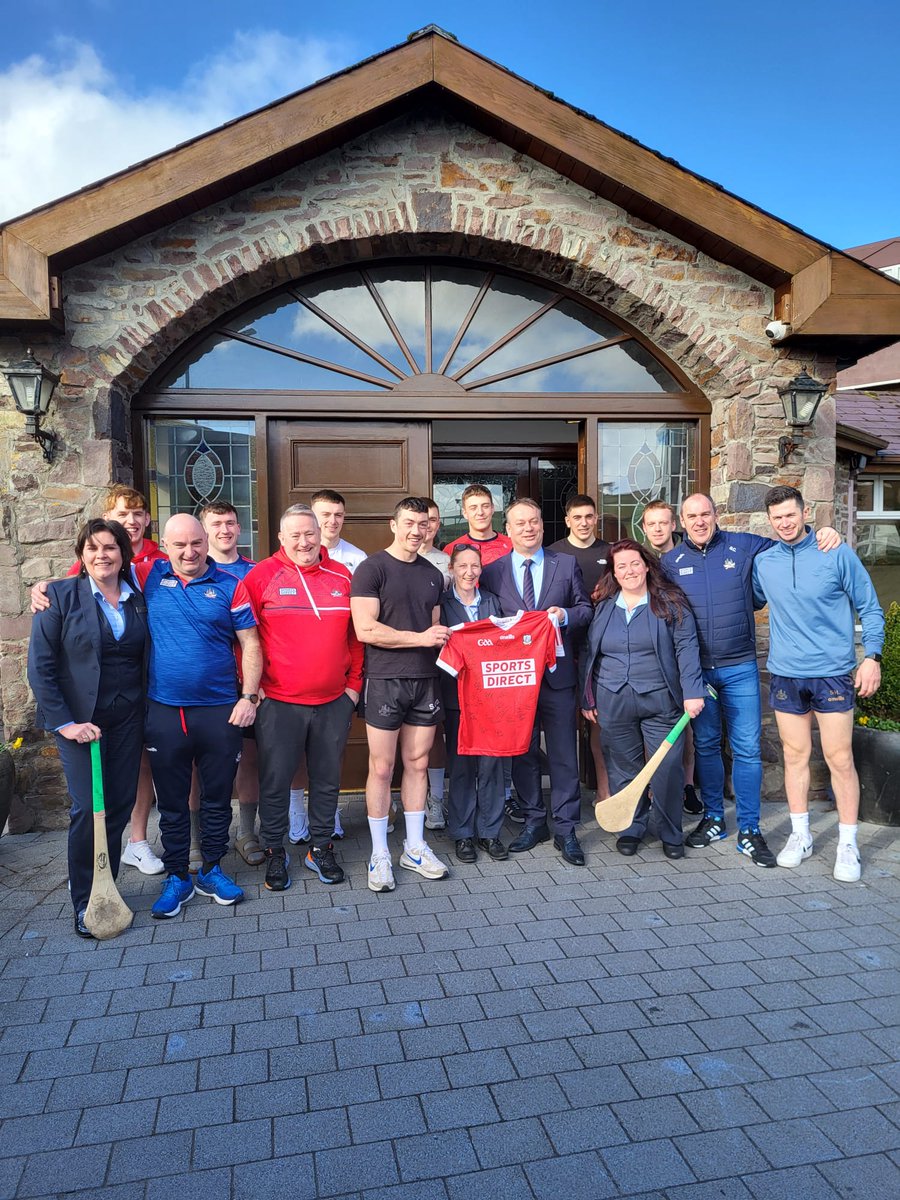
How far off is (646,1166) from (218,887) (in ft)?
7.90

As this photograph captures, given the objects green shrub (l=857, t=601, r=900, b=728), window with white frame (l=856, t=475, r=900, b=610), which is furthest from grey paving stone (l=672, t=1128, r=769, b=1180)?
window with white frame (l=856, t=475, r=900, b=610)

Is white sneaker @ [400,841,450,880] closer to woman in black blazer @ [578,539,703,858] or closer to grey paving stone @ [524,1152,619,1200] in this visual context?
woman in black blazer @ [578,539,703,858]

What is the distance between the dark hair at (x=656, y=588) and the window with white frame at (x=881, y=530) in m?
6.50

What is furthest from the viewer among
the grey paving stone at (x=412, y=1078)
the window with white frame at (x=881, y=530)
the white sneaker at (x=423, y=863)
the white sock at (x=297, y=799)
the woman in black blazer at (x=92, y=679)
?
the window with white frame at (x=881, y=530)

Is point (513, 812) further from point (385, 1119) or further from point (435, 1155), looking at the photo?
point (435, 1155)

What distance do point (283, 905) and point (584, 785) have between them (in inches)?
108

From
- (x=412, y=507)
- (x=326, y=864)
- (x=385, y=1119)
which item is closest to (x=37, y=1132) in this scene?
(x=385, y=1119)

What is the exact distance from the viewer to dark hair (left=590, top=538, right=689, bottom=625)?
4.44m

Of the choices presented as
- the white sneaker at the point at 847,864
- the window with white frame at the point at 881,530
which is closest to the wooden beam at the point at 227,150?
the white sneaker at the point at 847,864

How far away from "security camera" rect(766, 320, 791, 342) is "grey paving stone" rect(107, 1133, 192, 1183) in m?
5.64

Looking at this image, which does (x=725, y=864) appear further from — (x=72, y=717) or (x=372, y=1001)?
(x=72, y=717)

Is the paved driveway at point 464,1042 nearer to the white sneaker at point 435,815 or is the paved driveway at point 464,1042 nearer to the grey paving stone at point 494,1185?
the grey paving stone at point 494,1185

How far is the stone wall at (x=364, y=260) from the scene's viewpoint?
508cm

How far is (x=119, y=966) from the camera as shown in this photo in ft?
11.0
